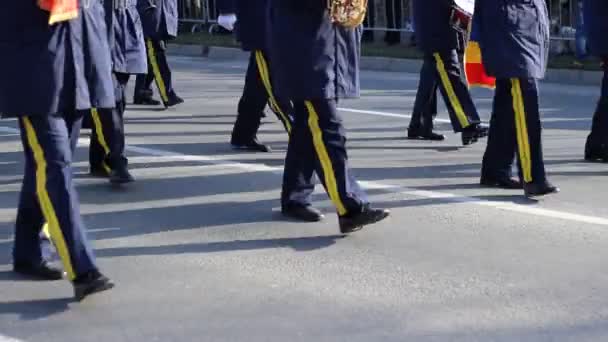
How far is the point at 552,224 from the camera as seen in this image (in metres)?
7.29

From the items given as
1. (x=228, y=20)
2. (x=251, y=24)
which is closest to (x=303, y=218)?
(x=251, y=24)

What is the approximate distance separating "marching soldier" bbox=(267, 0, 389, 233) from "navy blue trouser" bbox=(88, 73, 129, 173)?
6.58 feet

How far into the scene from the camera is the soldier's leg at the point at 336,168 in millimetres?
6906

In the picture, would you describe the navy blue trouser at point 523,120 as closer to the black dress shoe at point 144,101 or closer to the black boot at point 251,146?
the black boot at point 251,146

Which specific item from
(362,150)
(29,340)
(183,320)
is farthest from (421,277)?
(362,150)

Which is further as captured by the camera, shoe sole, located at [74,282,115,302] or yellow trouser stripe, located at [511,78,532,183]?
yellow trouser stripe, located at [511,78,532,183]

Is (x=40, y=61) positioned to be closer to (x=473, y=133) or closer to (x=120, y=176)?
(x=120, y=176)

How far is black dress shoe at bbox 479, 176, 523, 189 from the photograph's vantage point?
8.28 m

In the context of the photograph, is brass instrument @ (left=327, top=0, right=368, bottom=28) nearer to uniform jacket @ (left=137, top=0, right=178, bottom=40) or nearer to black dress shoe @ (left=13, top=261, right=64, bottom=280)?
black dress shoe @ (left=13, top=261, right=64, bottom=280)

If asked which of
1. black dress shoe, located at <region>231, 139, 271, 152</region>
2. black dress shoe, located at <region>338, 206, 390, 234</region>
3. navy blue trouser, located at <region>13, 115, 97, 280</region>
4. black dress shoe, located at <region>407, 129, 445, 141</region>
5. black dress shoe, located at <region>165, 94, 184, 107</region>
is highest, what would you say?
navy blue trouser, located at <region>13, 115, 97, 280</region>

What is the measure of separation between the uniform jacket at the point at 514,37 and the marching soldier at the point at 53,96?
2696 mm

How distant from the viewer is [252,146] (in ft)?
33.6

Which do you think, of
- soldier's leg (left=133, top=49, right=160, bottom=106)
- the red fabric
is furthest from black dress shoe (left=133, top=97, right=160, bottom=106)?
the red fabric

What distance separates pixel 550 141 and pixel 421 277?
4.47 meters
